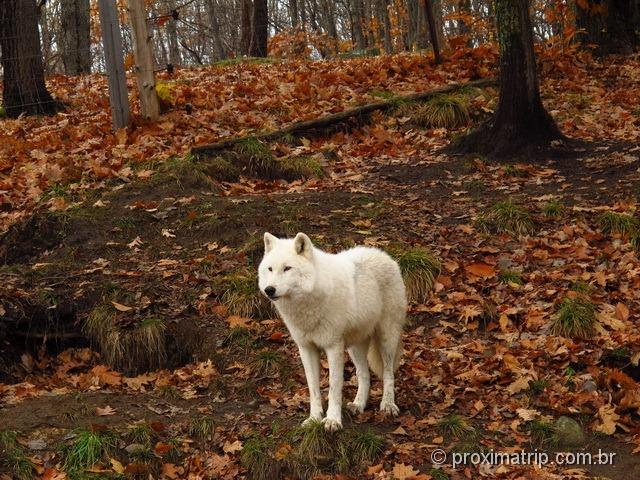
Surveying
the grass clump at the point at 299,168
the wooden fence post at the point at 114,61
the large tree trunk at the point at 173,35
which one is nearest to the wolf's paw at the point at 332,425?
the grass clump at the point at 299,168

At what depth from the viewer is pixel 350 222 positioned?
9109mm

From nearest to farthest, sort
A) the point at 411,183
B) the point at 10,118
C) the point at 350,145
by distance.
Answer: the point at 411,183
the point at 350,145
the point at 10,118

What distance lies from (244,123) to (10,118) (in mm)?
4816

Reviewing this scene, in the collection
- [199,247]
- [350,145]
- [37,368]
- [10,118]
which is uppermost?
[10,118]

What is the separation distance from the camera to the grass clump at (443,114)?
12297 mm

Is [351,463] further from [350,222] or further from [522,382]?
[350,222]

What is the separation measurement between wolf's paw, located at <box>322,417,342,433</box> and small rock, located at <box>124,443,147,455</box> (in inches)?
58.7

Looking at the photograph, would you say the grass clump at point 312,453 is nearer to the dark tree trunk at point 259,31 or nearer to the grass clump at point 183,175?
the grass clump at point 183,175

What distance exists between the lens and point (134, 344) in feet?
24.4

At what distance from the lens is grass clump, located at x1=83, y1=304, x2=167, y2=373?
7.43 m

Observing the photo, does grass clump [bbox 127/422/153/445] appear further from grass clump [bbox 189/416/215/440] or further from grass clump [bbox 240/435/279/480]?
grass clump [bbox 240/435/279/480]

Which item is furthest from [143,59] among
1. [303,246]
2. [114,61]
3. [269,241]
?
[303,246]

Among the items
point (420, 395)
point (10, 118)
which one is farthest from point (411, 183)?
point (10, 118)

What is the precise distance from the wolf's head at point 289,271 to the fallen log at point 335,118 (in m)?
5.96
